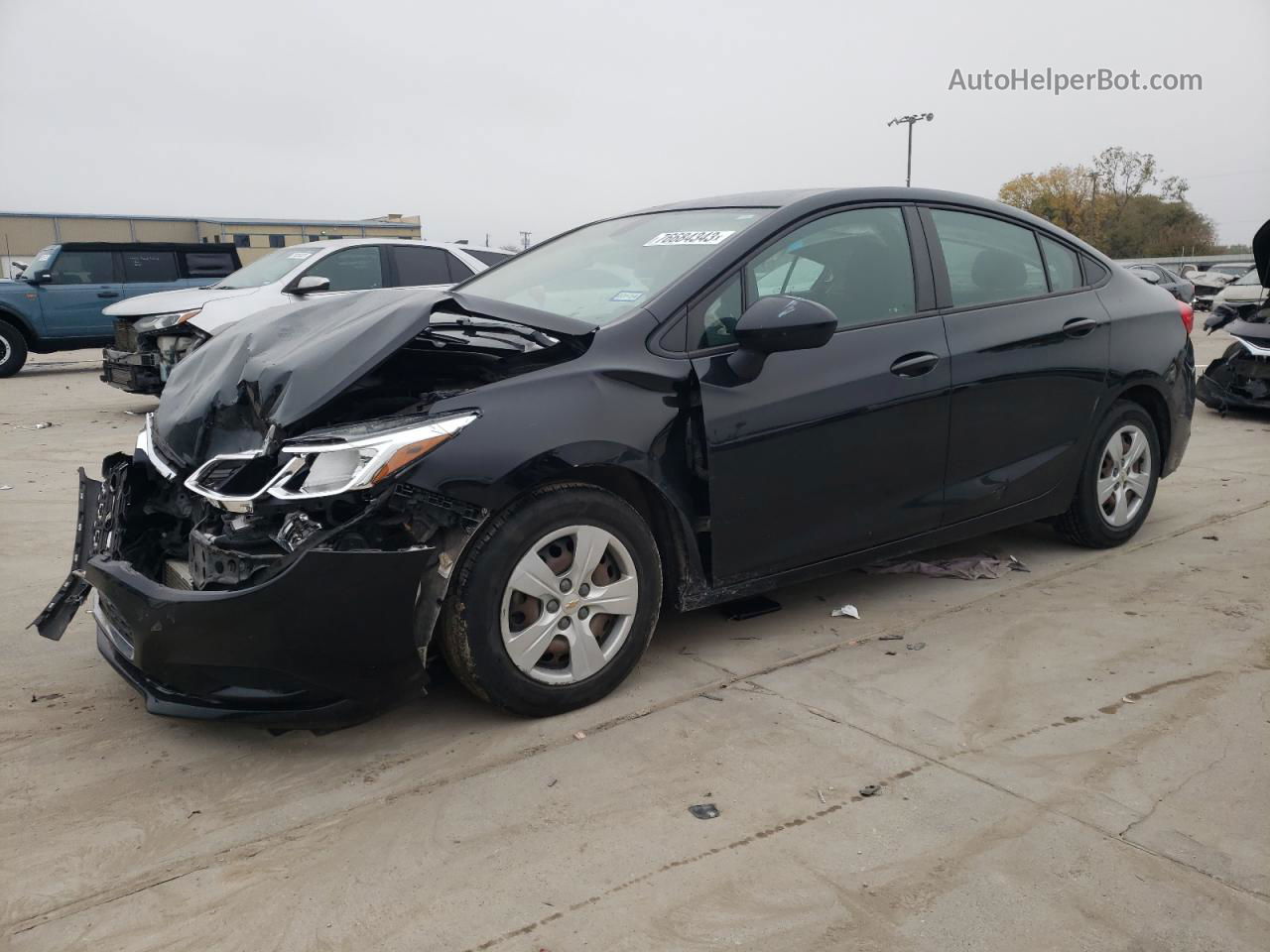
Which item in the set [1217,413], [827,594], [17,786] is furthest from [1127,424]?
[1217,413]

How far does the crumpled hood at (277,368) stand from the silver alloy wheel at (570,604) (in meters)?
0.79

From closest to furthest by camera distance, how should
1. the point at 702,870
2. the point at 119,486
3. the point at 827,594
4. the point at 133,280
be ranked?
the point at 702,870, the point at 119,486, the point at 827,594, the point at 133,280

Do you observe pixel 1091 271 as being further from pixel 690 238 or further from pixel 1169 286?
pixel 1169 286

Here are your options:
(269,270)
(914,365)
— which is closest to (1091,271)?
(914,365)

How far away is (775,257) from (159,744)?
264 cm

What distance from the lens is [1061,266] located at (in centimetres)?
486

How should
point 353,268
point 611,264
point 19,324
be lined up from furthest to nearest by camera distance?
point 19,324 → point 353,268 → point 611,264

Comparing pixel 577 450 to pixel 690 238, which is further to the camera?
pixel 690 238

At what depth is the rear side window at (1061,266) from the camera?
481 cm

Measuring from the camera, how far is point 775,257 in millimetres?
3865

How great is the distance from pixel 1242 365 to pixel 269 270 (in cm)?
946

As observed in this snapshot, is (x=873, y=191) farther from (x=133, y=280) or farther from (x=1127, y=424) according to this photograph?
(x=133, y=280)

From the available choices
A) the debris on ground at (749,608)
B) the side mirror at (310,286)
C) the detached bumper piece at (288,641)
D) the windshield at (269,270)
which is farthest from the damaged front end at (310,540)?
the windshield at (269,270)

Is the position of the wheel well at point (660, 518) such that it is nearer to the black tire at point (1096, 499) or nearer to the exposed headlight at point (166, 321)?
the black tire at point (1096, 499)
